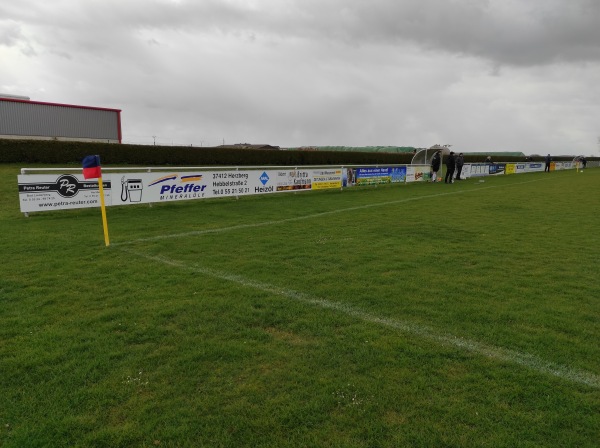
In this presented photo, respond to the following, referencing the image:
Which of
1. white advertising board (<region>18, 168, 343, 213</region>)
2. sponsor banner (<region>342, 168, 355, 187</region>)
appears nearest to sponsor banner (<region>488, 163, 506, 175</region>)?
sponsor banner (<region>342, 168, 355, 187</region>)

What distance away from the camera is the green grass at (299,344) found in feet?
8.86

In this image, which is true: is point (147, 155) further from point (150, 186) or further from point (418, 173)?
point (418, 173)

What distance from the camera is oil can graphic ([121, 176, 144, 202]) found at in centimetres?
1259

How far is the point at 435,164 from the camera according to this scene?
2717 cm

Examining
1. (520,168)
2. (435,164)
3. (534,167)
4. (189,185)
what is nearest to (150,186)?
(189,185)

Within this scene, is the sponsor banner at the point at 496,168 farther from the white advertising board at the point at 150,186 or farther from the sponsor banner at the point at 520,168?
the white advertising board at the point at 150,186

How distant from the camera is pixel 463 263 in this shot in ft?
22.1

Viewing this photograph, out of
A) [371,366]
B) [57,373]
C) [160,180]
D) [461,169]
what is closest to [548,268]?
[371,366]

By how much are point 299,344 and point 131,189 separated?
10.6 m

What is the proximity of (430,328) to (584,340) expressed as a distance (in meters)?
1.40

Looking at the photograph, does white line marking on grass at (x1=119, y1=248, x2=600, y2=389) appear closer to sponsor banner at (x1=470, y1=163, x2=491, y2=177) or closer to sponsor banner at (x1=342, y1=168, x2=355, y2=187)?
sponsor banner at (x1=342, y1=168, x2=355, y2=187)

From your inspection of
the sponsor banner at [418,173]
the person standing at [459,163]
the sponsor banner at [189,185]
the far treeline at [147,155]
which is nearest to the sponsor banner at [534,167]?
the person standing at [459,163]

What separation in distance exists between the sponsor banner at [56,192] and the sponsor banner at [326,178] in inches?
374

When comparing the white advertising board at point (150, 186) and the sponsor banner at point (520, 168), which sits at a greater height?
the sponsor banner at point (520, 168)
